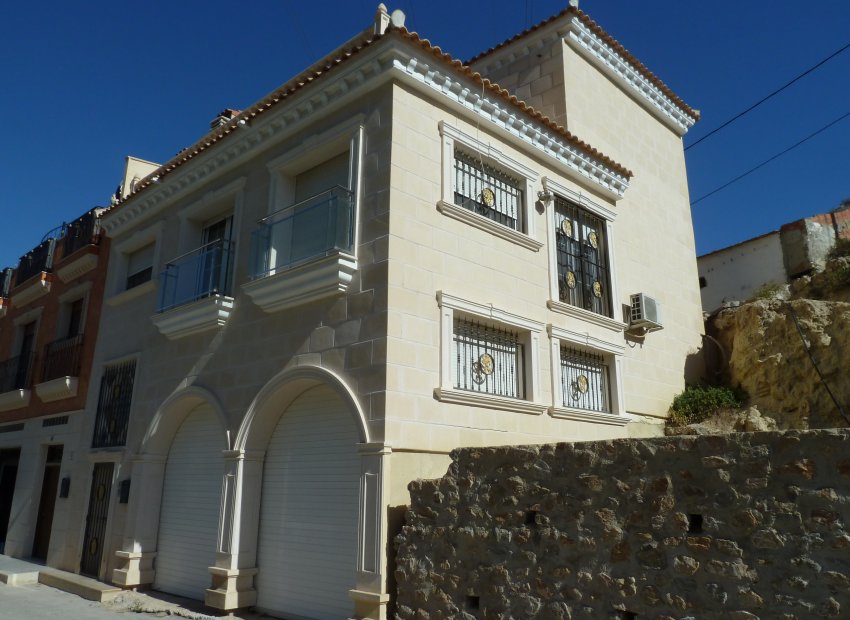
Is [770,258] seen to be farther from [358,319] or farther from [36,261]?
[36,261]

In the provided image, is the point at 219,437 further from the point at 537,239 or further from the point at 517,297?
the point at 537,239

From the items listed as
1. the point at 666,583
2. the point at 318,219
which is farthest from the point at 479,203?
the point at 666,583

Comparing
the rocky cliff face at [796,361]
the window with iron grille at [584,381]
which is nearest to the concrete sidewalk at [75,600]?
the window with iron grille at [584,381]

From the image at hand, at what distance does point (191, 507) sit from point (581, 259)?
7.67 m

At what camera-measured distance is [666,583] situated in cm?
505

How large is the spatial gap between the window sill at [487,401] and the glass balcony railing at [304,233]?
2.25 m

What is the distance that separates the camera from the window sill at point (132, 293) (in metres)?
12.5

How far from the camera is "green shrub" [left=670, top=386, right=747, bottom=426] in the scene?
39.7ft

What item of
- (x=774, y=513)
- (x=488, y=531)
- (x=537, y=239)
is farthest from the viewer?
(x=537, y=239)

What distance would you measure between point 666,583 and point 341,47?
28.3 ft

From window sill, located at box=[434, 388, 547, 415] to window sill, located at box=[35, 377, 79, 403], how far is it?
32.1 feet

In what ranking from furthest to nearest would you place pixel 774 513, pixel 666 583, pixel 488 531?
1. pixel 488 531
2. pixel 666 583
3. pixel 774 513

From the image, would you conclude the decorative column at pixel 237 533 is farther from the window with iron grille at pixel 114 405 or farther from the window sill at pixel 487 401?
the window with iron grille at pixel 114 405

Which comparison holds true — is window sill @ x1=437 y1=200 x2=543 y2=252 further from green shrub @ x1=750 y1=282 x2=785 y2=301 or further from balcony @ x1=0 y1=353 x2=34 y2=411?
balcony @ x1=0 y1=353 x2=34 y2=411
